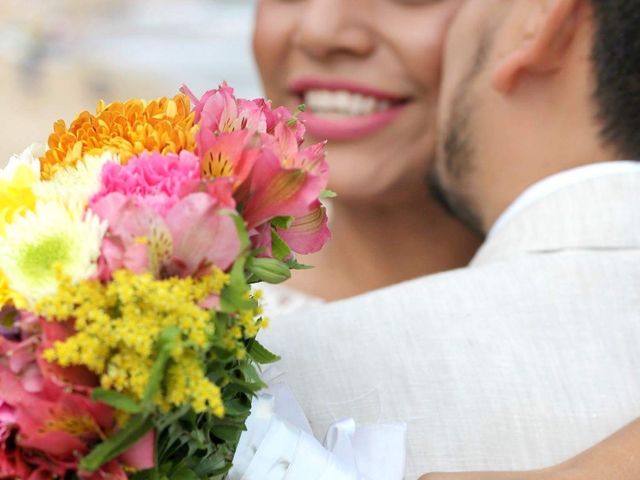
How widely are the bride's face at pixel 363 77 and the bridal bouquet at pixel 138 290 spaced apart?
3.38 feet

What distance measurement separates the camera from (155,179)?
60cm

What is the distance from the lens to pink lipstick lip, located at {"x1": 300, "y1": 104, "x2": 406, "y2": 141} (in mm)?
1731

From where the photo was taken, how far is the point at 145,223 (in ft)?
1.84

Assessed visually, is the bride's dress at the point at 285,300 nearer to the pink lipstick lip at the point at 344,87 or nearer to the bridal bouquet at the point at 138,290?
the pink lipstick lip at the point at 344,87

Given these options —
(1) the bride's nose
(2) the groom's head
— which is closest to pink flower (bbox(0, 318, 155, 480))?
(2) the groom's head

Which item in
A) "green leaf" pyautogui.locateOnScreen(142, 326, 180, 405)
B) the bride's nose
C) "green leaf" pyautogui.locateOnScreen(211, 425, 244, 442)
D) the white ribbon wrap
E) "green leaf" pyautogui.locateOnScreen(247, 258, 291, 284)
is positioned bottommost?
the white ribbon wrap

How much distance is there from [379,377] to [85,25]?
3646mm

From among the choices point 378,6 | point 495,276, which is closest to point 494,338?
point 495,276

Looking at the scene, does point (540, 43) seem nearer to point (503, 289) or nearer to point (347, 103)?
point (503, 289)

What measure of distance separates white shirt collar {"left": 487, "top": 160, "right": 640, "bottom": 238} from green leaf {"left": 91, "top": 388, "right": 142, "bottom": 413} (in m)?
0.59

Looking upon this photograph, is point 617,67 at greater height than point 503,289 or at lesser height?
greater

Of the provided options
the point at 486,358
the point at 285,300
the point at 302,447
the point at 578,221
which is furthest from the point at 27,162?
the point at 285,300

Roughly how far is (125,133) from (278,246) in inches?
4.6

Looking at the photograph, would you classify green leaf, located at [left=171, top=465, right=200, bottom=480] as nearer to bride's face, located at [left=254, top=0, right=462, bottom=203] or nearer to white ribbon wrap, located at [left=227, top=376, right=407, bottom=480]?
white ribbon wrap, located at [left=227, top=376, right=407, bottom=480]
